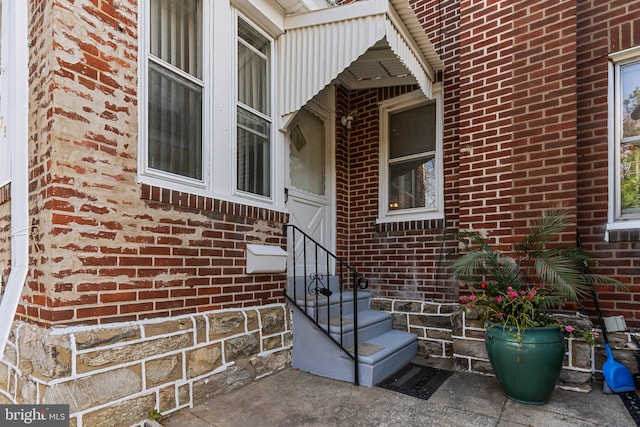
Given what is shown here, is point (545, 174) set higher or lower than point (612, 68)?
lower

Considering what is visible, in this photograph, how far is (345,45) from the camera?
3188mm

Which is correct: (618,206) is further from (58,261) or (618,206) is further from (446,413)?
(58,261)

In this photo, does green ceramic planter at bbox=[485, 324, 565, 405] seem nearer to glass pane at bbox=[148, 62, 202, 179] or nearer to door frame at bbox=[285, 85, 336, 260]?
door frame at bbox=[285, 85, 336, 260]

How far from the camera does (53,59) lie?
207 centimetres

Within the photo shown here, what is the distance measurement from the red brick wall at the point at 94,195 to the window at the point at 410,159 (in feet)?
8.34

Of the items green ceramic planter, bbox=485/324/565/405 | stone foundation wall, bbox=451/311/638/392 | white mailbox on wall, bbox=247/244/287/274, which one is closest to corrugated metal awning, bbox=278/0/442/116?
white mailbox on wall, bbox=247/244/287/274

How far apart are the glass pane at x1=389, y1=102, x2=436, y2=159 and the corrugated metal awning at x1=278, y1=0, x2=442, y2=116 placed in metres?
0.39

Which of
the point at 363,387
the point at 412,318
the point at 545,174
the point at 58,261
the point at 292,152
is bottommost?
the point at 363,387

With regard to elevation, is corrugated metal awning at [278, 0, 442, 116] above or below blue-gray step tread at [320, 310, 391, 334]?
above

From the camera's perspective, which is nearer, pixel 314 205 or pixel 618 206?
pixel 618 206

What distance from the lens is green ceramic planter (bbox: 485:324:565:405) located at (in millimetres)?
2537

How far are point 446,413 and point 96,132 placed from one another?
288cm

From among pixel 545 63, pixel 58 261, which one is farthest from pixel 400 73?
pixel 58 261

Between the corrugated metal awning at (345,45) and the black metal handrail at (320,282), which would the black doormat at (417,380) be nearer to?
the black metal handrail at (320,282)
